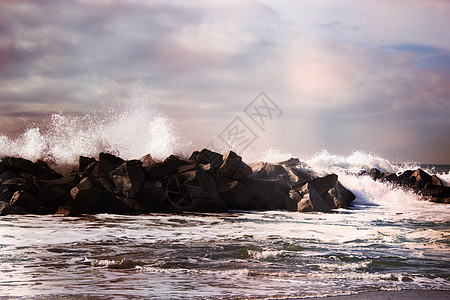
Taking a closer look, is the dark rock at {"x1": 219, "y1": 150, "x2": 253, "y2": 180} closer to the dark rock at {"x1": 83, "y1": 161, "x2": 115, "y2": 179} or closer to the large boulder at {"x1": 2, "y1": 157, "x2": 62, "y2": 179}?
the dark rock at {"x1": 83, "y1": 161, "x2": 115, "y2": 179}

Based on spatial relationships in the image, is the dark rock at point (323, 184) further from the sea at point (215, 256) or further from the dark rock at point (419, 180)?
the dark rock at point (419, 180)

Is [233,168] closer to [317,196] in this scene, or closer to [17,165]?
[317,196]

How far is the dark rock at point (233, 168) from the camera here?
40.3 ft

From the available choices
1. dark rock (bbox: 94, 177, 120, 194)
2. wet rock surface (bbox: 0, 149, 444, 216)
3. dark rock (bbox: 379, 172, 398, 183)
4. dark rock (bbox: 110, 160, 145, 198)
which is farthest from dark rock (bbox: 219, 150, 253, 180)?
dark rock (bbox: 379, 172, 398, 183)

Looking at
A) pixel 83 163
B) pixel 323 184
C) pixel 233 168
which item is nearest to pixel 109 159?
pixel 83 163

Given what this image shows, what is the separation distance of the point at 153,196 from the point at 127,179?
734mm

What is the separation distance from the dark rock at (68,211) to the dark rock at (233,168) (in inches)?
156

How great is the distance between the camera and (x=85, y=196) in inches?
400

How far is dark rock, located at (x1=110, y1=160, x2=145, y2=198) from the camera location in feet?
35.1

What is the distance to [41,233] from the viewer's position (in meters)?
7.56

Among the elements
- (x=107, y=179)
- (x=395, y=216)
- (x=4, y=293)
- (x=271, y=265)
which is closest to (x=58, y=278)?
(x=4, y=293)

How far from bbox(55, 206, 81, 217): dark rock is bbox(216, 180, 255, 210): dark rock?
3686 mm

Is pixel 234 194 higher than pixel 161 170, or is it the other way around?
pixel 161 170

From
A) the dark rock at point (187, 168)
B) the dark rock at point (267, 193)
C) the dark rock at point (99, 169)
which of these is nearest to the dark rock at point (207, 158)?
the dark rock at point (187, 168)
